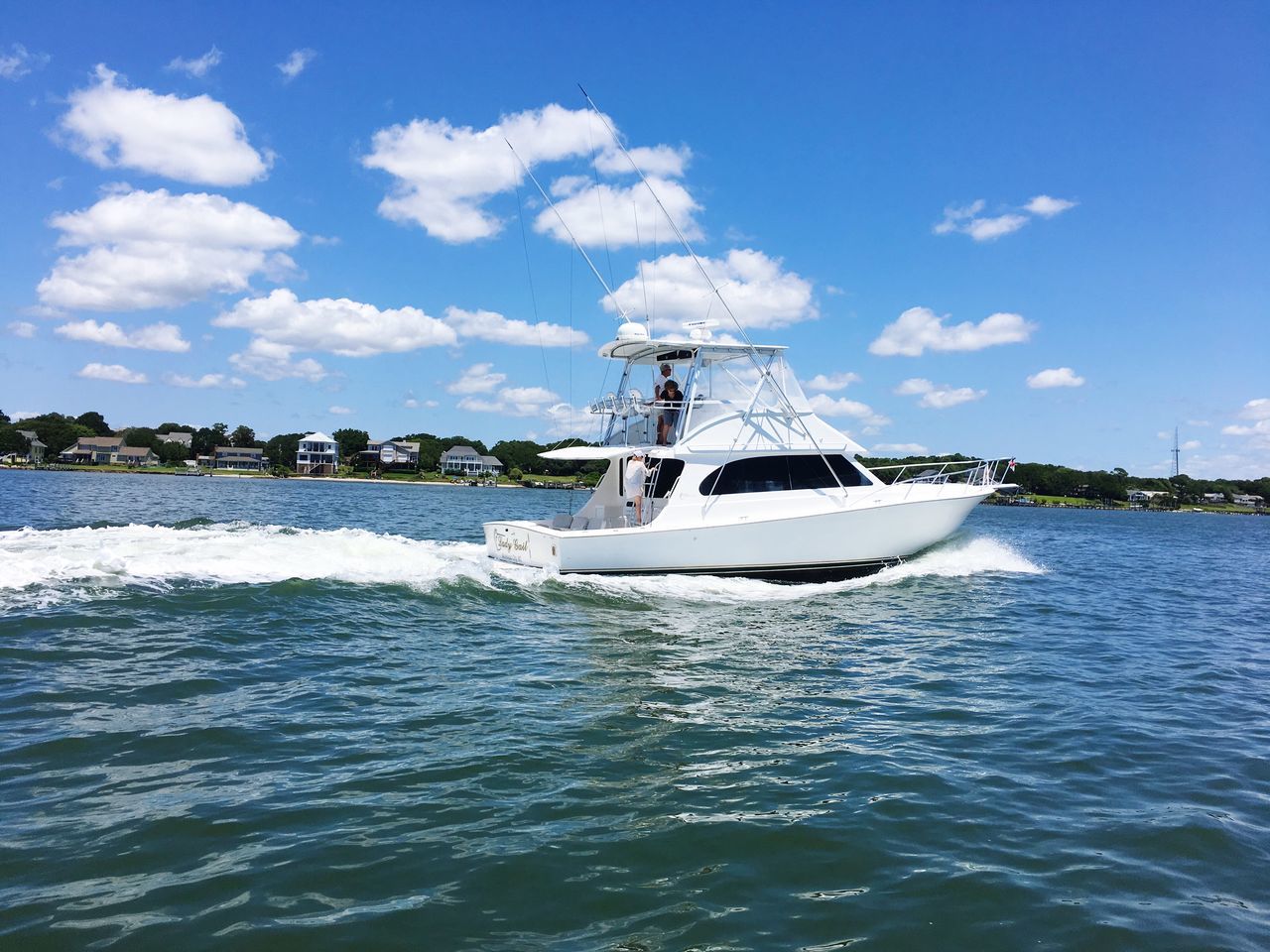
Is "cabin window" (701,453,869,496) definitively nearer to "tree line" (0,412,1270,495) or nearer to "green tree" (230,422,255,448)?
"tree line" (0,412,1270,495)

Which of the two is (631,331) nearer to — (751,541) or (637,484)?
(637,484)

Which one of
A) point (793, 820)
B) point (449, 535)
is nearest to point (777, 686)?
point (793, 820)

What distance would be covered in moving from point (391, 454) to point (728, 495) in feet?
406

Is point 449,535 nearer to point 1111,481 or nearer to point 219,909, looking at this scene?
point 219,909

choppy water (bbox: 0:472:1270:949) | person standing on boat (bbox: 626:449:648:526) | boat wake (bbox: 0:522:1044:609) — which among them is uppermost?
person standing on boat (bbox: 626:449:648:526)

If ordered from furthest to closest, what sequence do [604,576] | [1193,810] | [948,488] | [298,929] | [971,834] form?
[948,488]
[604,576]
[1193,810]
[971,834]
[298,929]

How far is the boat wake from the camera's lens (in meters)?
11.7

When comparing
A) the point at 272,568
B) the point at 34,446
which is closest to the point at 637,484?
the point at 272,568

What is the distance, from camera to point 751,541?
15047mm

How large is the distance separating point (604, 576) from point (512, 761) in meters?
8.91

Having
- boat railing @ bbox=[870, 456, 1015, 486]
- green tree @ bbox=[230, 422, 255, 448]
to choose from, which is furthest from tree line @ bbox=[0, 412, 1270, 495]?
boat railing @ bbox=[870, 456, 1015, 486]

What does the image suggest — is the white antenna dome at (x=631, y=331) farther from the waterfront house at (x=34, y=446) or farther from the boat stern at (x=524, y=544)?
the waterfront house at (x=34, y=446)

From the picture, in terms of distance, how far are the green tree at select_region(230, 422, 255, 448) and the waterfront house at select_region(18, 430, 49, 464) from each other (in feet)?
95.0

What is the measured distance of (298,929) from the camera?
12.4 ft
